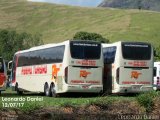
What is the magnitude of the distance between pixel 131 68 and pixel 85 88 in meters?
2.84

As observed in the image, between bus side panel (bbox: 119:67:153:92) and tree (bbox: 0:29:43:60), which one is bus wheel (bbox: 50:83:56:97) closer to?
bus side panel (bbox: 119:67:153:92)

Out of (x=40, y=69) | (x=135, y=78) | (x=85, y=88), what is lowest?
(x=85, y=88)

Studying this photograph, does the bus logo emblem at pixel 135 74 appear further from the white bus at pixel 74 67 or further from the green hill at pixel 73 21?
the green hill at pixel 73 21

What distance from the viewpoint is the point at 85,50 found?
93.4 ft

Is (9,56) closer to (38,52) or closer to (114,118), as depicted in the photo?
(38,52)

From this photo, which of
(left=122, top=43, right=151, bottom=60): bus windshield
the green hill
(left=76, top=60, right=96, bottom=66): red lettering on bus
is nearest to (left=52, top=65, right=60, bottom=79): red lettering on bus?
(left=76, top=60, right=96, bottom=66): red lettering on bus

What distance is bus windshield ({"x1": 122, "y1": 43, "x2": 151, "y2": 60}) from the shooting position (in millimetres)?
29156

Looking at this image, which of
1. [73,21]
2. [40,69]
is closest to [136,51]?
[40,69]

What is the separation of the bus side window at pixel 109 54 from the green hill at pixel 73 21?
7213 centimetres

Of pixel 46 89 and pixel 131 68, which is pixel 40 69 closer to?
pixel 46 89

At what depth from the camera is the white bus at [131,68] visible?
95.3 feet

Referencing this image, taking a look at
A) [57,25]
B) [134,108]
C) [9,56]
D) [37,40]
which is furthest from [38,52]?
[57,25]

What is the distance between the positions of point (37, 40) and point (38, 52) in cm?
5949

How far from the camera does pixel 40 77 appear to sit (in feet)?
105
